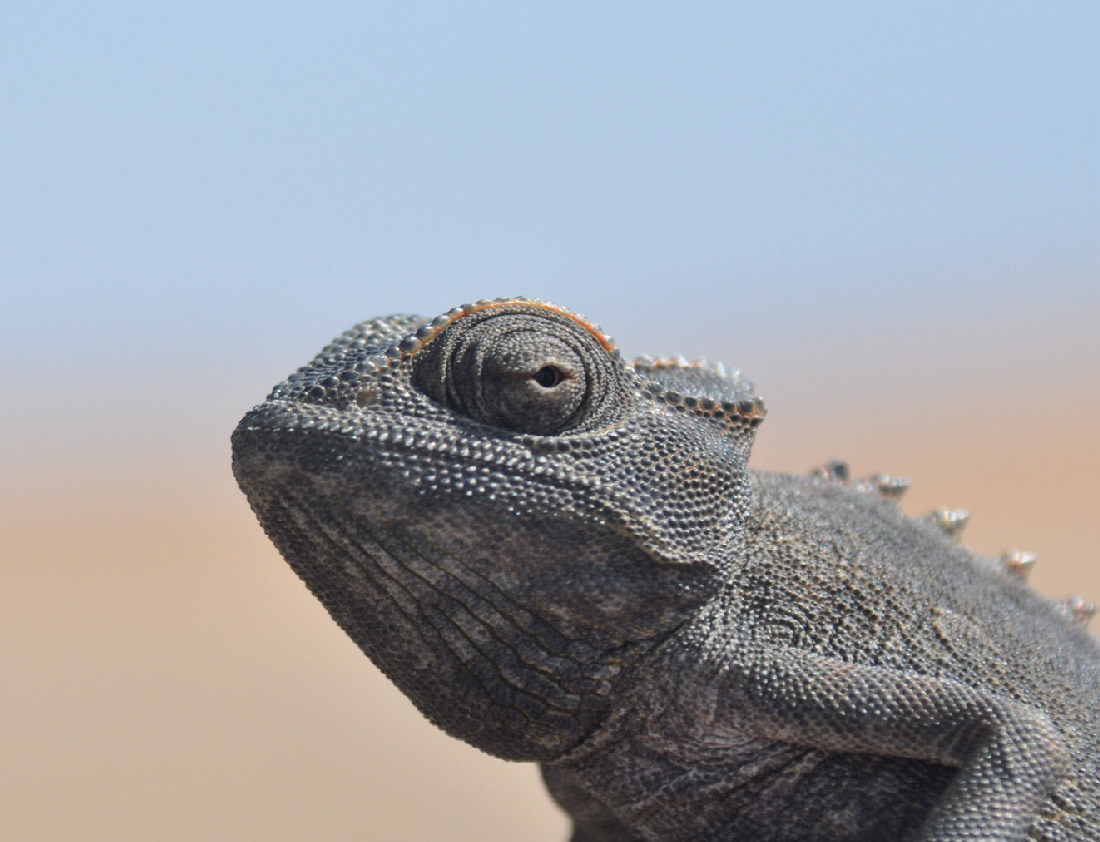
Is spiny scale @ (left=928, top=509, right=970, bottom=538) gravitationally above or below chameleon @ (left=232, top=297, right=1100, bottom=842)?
above

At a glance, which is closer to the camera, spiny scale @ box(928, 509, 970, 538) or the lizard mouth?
the lizard mouth

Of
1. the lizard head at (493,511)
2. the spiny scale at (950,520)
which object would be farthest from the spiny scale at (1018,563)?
the lizard head at (493,511)

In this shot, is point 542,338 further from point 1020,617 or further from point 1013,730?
point 1020,617

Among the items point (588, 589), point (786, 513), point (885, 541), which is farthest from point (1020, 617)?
point (588, 589)

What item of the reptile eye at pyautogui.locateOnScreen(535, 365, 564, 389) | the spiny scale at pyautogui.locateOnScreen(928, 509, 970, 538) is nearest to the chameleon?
the reptile eye at pyautogui.locateOnScreen(535, 365, 564, 389)

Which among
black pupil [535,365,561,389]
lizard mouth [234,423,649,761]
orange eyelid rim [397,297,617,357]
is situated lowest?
lizard mouth [234,423,649,761]

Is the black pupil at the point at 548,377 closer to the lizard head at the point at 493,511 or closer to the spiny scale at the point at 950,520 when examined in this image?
the lizard head at the point at 493,511

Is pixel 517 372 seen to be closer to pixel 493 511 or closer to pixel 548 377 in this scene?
pixel 548 377

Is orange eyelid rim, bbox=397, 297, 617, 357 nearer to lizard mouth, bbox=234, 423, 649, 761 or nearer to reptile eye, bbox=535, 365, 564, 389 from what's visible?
reptile eye, bbox=535, 365, 564, 389
